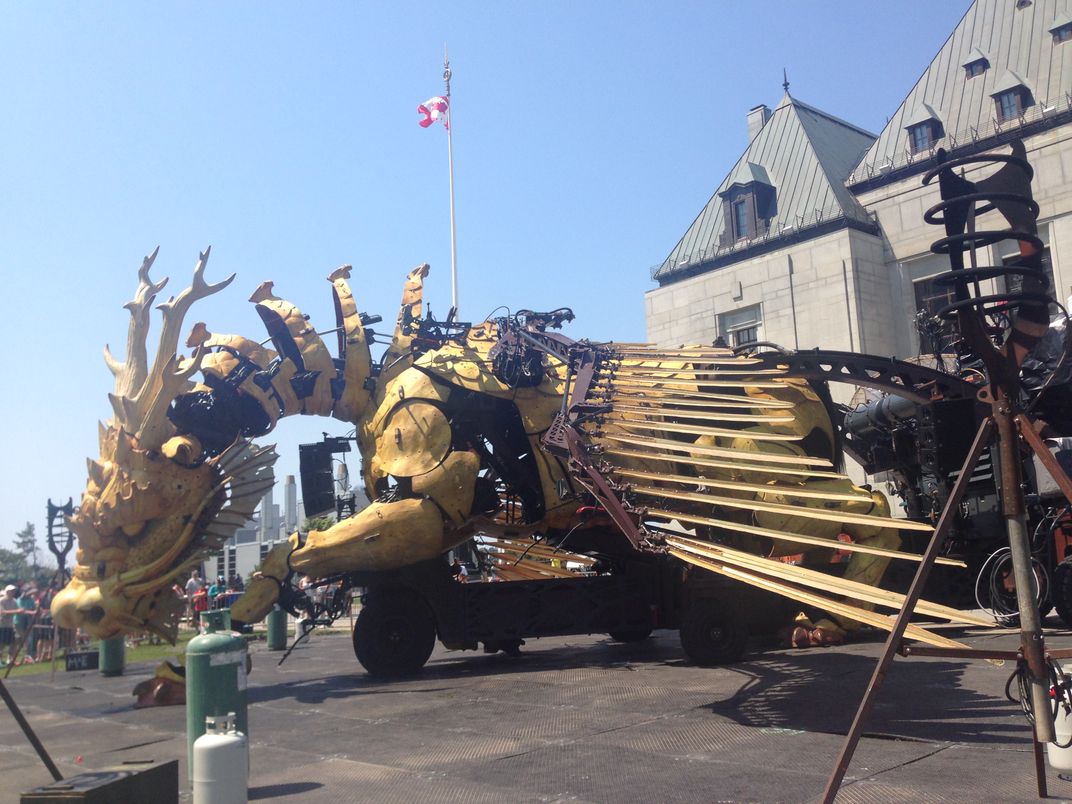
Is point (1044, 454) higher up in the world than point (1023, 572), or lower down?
higher up

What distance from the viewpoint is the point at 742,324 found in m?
31.1

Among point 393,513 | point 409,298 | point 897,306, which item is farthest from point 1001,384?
point 897,306

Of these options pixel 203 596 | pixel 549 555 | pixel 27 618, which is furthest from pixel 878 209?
pixel 27 618

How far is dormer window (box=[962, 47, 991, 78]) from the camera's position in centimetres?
2900

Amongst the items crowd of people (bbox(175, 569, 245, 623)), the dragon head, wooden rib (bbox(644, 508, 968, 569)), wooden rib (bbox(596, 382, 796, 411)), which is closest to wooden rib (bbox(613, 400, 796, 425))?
wooden rib (bbox(596, 382, 796, 411))

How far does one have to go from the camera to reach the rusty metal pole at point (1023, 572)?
14.8 ft

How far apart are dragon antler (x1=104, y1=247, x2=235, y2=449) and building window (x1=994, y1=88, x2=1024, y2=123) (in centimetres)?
2425

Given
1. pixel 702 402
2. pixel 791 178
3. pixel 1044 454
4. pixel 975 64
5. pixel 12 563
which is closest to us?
pixel 1044 454

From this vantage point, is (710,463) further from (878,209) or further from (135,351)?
(878,209)

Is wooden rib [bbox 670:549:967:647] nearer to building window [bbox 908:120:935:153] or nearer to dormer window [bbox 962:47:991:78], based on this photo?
building window [bbox 908:120:935:153]

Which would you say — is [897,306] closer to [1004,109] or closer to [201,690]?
[1004,109]

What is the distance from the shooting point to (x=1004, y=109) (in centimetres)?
2722

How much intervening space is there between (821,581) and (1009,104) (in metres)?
26.0

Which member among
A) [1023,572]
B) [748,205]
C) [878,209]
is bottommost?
[1023,572]
